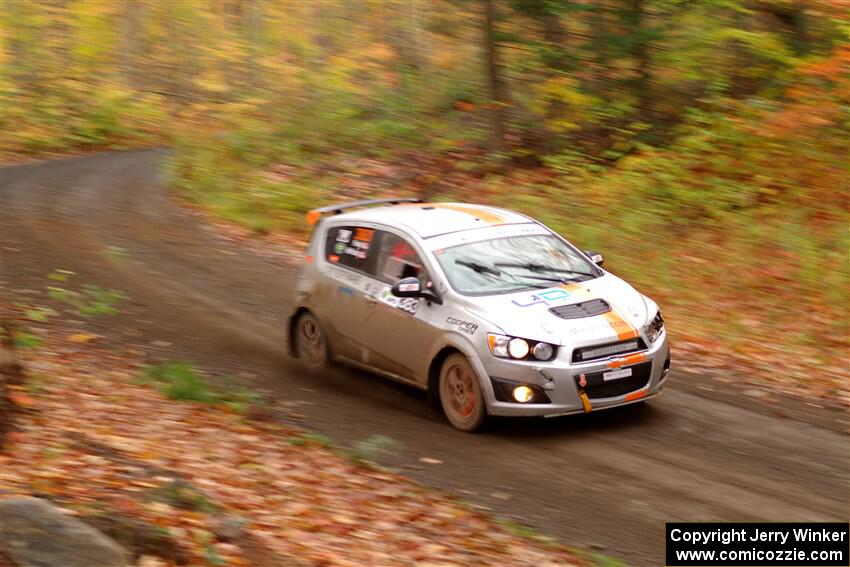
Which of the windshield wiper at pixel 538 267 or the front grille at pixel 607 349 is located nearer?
the front grille at pixel 607 349

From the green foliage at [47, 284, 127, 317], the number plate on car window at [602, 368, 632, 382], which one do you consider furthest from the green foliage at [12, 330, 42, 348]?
the number plate on car window at [602, 368, 632, 382]

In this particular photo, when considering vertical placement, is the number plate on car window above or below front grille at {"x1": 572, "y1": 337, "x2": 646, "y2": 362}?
below

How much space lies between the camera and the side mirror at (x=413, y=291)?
8.97m

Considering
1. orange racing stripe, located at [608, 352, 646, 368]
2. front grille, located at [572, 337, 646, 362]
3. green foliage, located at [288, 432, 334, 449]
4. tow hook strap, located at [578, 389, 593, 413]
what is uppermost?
front grille, located at [572, 337, 646, 362]

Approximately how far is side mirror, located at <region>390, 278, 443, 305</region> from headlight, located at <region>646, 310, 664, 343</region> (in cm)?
187

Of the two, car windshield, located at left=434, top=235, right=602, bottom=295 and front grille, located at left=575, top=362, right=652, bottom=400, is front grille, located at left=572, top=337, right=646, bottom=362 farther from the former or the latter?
car windshield, located at left=434, top=235, right=602, bottom=295

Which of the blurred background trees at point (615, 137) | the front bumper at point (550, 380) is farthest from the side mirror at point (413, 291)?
the blurred background trees at point (615, 137)

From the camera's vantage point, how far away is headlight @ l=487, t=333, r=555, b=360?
27.1 feet

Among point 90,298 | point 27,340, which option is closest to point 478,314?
point 27,340

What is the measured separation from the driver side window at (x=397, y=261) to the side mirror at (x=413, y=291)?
0.19m

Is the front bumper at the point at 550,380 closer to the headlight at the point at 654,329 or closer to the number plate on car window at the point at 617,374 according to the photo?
the number plate on car window at the point at 617,374

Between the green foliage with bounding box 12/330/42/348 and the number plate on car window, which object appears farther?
the green foliage with bounding box 12/330/42/348

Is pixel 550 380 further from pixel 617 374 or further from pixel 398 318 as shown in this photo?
pixel 398 318

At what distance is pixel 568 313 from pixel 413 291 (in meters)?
1.43
